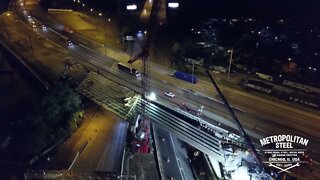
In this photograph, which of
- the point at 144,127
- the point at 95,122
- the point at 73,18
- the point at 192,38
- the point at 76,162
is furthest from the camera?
the point at 73,18

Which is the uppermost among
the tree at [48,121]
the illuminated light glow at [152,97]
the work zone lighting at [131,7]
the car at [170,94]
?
the work zone lighting at [131,7]

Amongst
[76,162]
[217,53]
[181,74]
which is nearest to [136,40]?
[217,53]

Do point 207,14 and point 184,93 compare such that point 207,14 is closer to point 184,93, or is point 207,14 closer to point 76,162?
point 184,93

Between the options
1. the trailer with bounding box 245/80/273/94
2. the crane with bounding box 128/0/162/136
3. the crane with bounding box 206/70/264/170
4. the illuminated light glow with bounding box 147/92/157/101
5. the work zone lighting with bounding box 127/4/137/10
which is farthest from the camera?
the work zone lighting with bounding box 127/4/137/10

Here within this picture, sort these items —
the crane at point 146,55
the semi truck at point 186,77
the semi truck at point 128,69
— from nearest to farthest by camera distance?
the crane at point 146,55
the semi truck at point 186,77
the semi truck at point 128,69

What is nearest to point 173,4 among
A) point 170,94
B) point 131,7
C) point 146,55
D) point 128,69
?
point 131,7

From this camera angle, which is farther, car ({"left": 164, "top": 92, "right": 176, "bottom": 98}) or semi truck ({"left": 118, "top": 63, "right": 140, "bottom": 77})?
semi truck ({"left": 118, "top": 63, "right": 140, "bottom": 77})

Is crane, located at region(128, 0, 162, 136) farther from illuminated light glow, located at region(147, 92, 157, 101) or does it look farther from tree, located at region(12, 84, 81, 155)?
tree, located at region(12, 84, 81, 155)

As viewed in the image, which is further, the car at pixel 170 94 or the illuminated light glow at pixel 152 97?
the car at pixel 170 94

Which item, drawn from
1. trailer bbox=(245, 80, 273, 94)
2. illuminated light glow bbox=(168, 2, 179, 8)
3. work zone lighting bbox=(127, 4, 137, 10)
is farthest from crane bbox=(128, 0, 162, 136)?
trailer bbox=(245, 80, 273, 94)
